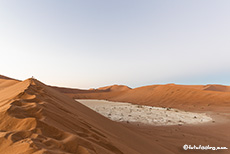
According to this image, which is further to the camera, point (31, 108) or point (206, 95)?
point (206, 95)

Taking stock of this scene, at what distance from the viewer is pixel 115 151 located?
5.75 feet

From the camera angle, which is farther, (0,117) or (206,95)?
(206,95)

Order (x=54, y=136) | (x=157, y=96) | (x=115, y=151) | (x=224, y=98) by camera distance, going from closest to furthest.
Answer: (x=54, y=136) → (x=115, y=151) → (x=224, y=98) → (x=157, y=96)

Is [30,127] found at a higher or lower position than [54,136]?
higher

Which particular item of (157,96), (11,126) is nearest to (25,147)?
(11,126)

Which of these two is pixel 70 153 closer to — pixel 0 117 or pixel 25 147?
pixel 25 147

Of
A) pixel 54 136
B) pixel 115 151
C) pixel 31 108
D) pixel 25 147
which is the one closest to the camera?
pixel 25 147

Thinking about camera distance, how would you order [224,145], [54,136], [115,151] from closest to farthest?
[54,136]
[115,151]
[224,145]

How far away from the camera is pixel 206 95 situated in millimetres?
17125

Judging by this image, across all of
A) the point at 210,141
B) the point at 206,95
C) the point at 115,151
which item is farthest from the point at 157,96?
the point at 115,151

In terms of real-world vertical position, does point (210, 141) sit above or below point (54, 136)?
below

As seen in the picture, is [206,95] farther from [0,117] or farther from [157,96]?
[0,117]

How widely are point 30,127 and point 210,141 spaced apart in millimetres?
5610

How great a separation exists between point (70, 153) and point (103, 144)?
602 millimetres
